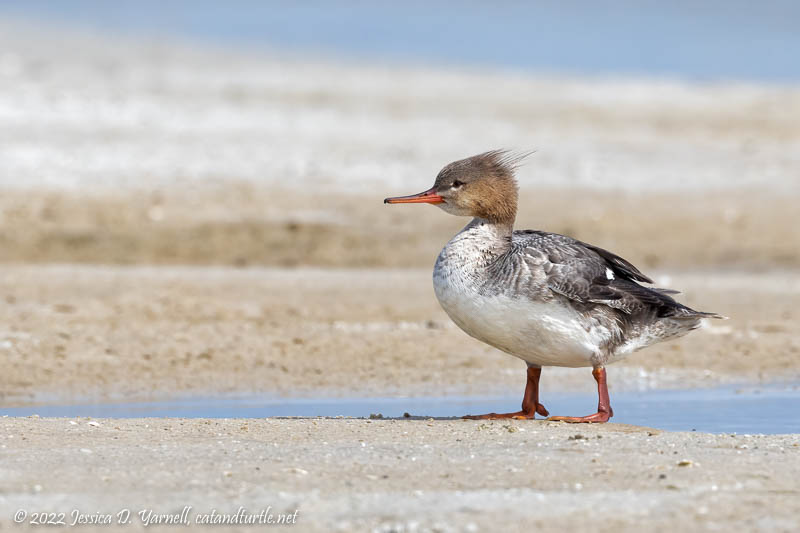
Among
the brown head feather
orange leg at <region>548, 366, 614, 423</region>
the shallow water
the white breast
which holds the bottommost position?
the shallow water

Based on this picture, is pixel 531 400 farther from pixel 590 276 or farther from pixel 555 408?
pixel 555 408

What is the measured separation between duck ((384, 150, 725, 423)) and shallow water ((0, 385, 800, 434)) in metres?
0.98

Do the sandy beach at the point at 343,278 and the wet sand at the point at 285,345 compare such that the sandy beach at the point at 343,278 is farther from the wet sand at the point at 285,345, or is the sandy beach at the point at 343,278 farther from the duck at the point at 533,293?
the duck at the point at 533,293

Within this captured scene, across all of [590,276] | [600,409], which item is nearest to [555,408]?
[600,409]

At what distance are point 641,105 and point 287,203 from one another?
1234 centimetres

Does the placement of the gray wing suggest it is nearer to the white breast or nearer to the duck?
the duck

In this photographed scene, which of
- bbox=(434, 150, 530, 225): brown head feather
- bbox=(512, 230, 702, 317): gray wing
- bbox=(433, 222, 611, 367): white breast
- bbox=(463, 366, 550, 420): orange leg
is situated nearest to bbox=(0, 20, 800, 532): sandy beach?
bbox=(463, 366, 550, 420): orange leg

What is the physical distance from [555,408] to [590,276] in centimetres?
202

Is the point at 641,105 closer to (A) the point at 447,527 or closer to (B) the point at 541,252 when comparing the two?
(B) the point at 541,252

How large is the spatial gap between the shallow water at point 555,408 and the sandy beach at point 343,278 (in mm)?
265

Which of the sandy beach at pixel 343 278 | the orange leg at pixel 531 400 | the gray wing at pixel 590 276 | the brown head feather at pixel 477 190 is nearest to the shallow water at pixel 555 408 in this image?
the sandy beach at pixel 343 278

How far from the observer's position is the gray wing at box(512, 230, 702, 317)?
295 inches

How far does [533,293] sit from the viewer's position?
24.3 ft

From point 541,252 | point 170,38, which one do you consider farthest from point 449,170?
point 170,38
